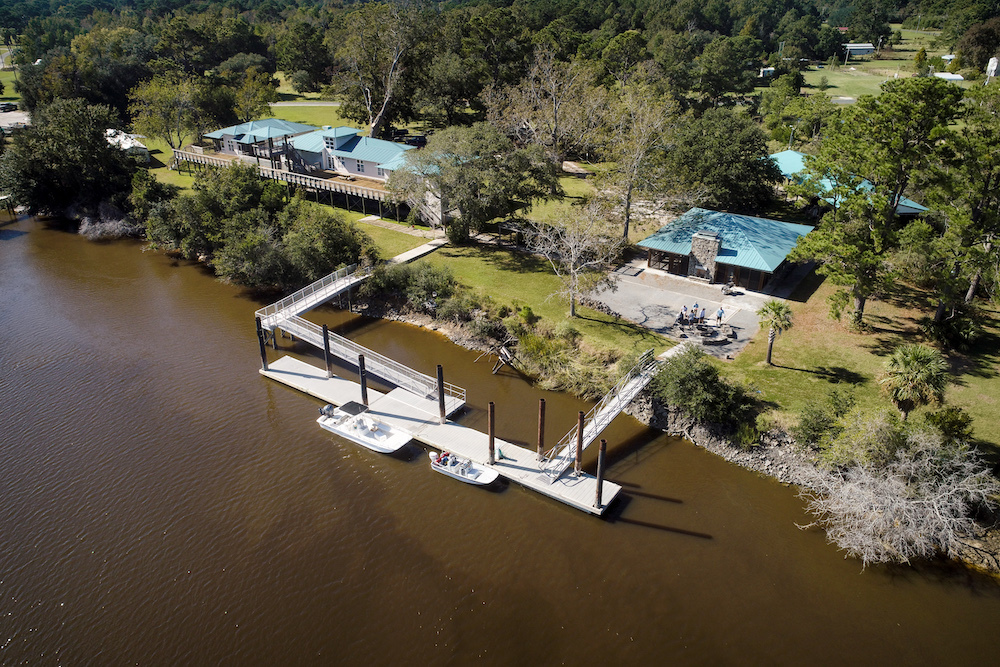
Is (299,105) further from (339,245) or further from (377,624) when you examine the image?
(377,624)

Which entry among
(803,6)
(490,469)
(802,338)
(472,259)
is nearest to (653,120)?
(472,259)

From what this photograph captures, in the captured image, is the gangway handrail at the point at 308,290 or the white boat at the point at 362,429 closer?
the white boat at the point at 362,429

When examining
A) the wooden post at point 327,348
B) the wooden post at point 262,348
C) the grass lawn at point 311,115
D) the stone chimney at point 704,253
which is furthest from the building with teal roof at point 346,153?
the stone chimney at point 704,253

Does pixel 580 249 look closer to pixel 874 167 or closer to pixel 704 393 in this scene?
pixel 704 393

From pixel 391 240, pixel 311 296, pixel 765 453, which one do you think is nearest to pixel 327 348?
pixel 311 296

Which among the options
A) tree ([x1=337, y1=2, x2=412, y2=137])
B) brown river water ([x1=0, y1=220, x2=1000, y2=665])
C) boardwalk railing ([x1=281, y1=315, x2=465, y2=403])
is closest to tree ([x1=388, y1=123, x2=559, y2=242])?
boardwalk railing ([x1=281, y1=315, x2=465, y2=403])

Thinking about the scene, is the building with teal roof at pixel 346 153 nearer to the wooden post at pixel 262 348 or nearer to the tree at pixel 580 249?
the tree at pixel 580 249

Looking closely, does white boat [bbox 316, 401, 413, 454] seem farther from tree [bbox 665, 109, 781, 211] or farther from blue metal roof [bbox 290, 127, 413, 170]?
blue metal roof [bbox 290, 127, 413, 170]
